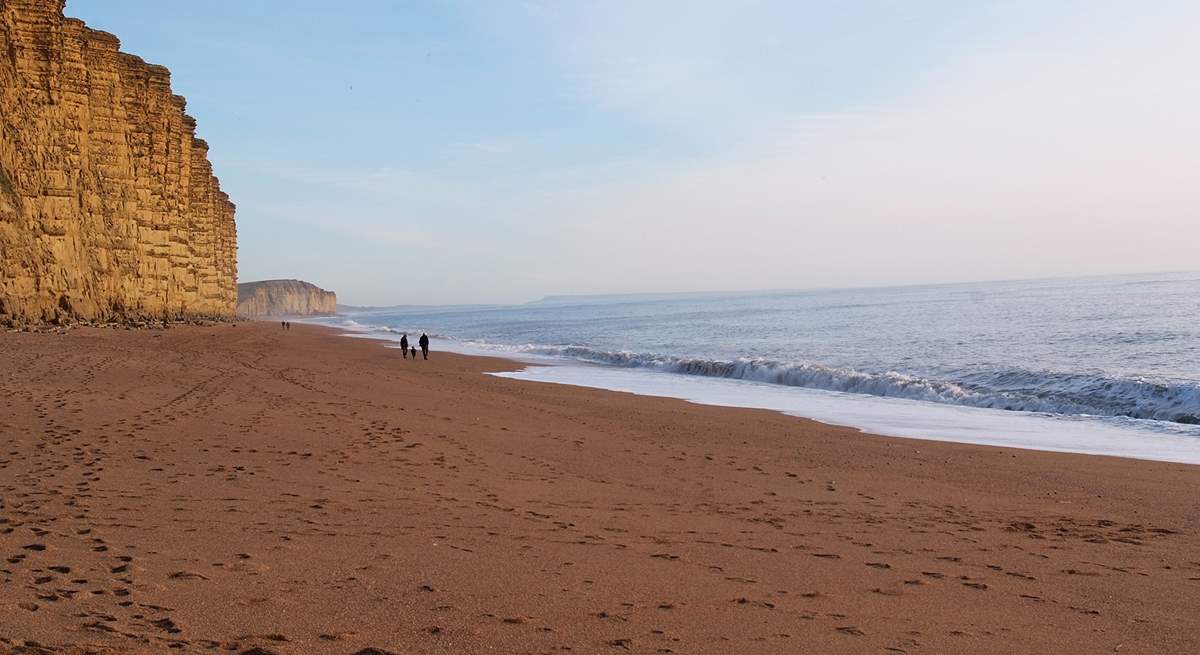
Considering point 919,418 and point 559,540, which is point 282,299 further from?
point 559,540

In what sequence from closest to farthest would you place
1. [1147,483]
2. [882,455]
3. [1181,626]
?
[1181,626], [1147,483], [882,455]

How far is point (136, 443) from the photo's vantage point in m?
9.23

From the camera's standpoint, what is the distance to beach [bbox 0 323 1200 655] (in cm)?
422

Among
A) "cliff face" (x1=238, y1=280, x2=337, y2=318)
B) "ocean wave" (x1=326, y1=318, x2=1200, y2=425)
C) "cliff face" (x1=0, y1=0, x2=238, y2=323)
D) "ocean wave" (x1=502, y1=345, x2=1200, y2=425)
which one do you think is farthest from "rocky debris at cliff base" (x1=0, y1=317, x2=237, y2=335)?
"cliff face" (x1=238, y1=280, x2=337, y2=318)

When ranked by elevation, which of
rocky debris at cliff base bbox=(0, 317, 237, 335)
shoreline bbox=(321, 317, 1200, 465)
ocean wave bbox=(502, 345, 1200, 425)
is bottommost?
shoreline bbox=(321, 317, 1200, 465)

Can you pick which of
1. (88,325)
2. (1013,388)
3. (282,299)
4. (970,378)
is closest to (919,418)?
(1013,388)

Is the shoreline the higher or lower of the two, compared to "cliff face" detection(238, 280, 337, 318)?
lower

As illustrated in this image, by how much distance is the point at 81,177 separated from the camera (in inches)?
1268

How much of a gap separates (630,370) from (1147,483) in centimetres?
2070

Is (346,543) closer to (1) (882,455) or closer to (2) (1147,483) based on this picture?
(1) (882,455)

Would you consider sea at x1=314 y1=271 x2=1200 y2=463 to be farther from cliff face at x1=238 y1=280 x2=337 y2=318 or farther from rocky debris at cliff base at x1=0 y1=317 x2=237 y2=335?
cliff face at x1=238 y1=280 x2=337 y2=318

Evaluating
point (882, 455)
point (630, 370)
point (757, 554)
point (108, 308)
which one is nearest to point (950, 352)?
point (630, 370)

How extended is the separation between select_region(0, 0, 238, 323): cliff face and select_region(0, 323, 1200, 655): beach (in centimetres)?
2121

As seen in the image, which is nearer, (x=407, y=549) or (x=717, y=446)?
(x=407, y=549)
